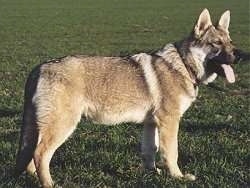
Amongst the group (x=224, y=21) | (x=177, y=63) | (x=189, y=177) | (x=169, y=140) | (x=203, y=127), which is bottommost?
(x=203, y=127)

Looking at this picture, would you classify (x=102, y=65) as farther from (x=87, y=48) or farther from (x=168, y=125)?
(x=87, y=48)

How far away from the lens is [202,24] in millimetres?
6246

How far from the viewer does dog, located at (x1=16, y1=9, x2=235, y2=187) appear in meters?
5.31

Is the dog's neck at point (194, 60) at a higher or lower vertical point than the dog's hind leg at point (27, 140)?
higher

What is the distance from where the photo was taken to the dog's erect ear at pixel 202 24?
6.19 m

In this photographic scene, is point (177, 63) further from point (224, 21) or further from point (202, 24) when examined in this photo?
point (224, 21)

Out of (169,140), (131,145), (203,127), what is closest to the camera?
(169,140)

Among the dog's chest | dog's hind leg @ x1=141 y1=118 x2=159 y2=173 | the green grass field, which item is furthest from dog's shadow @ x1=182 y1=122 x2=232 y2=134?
the dog's chest

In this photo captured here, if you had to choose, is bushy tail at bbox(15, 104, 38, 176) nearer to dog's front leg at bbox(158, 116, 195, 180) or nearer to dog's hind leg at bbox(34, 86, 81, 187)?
dog's hind leg at bbox(34, 86, 81, 187)

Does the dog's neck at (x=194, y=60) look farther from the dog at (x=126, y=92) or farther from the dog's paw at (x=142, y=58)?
the dog's paw at (x=142, y=58)

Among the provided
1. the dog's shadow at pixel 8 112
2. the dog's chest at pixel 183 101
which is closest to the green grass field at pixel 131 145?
the dog's shadow at pixel 8 112

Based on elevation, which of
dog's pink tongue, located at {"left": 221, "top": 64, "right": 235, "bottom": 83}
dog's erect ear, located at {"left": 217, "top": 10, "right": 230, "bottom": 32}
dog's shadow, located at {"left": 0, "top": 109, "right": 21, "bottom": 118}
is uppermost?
dog's erect ear, located at {"left": 217, "top": 10, "right": 230, "bottom": 32}

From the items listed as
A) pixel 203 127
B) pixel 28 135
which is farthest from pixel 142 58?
pixel 203 127

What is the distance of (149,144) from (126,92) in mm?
739
